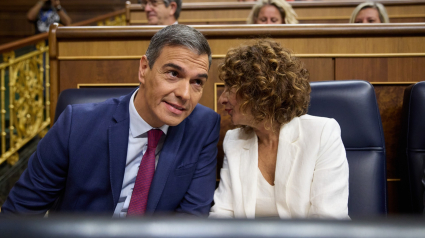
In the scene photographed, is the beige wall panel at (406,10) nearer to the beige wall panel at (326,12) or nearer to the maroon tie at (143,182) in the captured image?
the beige wall panel at (326,12)

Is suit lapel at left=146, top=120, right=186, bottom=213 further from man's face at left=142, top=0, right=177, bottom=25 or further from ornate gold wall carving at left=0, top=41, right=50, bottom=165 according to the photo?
ornate gold wall carving at left=0, top=41, right=50, bottom=165

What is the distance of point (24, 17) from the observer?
598cm

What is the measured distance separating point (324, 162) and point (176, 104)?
0.53m

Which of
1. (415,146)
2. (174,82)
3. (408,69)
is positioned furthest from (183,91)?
(408,69)

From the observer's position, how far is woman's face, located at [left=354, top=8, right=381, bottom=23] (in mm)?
2340

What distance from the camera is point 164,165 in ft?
3.67

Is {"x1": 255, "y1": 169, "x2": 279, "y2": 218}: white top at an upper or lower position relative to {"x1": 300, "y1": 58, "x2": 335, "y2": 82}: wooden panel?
lower

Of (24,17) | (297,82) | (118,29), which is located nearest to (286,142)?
(297,82)

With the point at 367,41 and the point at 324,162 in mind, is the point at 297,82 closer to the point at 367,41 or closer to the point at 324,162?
the point at 324,162

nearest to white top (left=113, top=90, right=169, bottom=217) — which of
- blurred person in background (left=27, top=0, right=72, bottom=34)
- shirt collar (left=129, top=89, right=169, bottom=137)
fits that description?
shirt collar (left=129, top=89, right=169, bottom=137)

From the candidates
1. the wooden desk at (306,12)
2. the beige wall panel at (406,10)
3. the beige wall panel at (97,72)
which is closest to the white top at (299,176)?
the beige wall panel at (97,72)

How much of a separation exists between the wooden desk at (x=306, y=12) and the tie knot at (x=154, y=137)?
8.58 feet

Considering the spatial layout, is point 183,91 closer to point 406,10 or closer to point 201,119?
point 201,119

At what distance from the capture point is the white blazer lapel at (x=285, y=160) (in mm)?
1135
